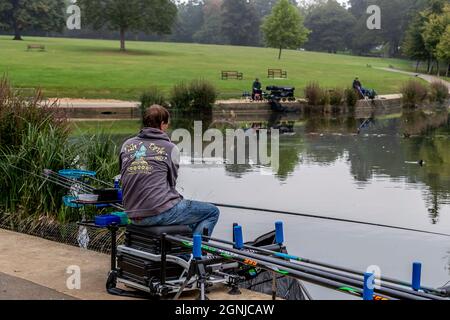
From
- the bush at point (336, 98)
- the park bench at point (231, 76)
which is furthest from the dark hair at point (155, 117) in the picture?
the park bench at point (231, 76)

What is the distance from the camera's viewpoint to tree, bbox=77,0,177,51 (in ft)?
232

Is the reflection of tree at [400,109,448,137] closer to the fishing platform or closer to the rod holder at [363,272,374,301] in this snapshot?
the fishing platform

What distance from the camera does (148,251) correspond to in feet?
18.7

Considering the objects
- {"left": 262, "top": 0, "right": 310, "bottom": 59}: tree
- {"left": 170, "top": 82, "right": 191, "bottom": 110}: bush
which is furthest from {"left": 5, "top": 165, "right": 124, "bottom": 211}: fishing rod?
{"left": 262, "top": 0, "right": 310, "bottom": 59}: tree

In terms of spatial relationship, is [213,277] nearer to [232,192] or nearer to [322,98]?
[232,192]

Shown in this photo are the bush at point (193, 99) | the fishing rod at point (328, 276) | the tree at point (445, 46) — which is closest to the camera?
the fishing rod at point (328, 276)

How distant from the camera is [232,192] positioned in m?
14.8

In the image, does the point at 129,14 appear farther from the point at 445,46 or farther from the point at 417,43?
the point at 417,43

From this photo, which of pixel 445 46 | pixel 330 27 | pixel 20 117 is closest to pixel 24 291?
pixel 20 117

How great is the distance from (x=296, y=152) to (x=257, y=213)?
35.0ft

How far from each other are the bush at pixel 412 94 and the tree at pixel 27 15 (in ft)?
173

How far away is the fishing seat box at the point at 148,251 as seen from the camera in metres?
5.58

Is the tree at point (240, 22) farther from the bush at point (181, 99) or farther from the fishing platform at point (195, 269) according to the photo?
the fishing platform at point (195, 269)

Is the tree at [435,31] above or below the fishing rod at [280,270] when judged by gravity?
above
